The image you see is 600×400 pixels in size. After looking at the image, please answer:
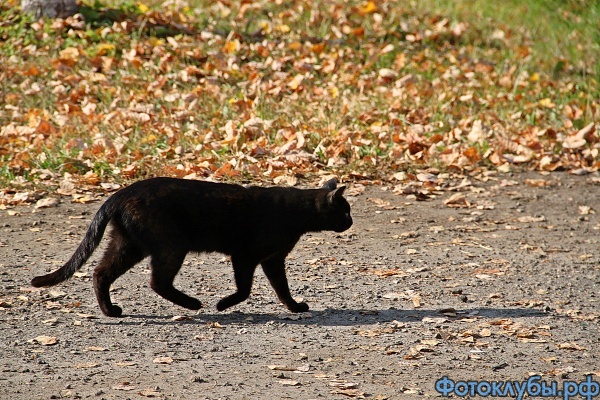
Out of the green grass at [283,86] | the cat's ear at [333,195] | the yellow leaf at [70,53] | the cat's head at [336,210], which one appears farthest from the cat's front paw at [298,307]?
the yellow leaf at [70,53]

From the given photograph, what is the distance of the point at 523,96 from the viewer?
11328 mm

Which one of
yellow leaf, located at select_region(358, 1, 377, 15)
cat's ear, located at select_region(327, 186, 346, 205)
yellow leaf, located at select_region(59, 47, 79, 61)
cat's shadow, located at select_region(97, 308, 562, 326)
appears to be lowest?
cat's shadow, located at select_region(97, 308, 562, 326)

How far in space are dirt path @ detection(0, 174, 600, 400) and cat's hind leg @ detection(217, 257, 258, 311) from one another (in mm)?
113

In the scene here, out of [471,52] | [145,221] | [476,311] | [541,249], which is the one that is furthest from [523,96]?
[145,221]

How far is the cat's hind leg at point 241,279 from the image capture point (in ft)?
17.7

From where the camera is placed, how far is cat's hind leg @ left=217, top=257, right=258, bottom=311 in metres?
5.41

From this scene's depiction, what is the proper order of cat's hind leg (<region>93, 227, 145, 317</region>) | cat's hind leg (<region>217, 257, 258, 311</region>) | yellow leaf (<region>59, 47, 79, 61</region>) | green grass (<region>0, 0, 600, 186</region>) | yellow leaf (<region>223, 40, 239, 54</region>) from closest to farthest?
cat's hind leg (<region>93, 227, 145, 317</region>)
cat's hind leg (<region>217, 257, 258, 311</region>)
green grass (<region>0, 0, 600, 186</region>)
yellow leaf (<region>59, 47, 79, 61</region>)
yellow leaf (<region>223, 40, 239, 54</region>)

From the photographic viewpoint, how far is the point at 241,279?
541cm

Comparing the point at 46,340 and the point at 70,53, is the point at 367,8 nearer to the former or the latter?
the point at 70,53

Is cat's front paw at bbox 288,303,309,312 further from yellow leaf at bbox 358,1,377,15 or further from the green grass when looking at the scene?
yellow leaf at bbox 358,1,377,15

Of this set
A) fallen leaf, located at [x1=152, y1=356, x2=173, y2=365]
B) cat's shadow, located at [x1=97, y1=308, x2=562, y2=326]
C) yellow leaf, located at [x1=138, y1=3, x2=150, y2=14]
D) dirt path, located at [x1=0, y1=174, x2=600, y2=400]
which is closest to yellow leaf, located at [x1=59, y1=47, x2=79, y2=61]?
yellow leaf, located at [x1=138, y1=3, x2=150, y2=14]

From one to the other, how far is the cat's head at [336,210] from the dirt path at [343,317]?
1.70ft

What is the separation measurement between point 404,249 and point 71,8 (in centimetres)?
733

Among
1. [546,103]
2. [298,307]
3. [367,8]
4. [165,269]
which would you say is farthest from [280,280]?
[367,8]
